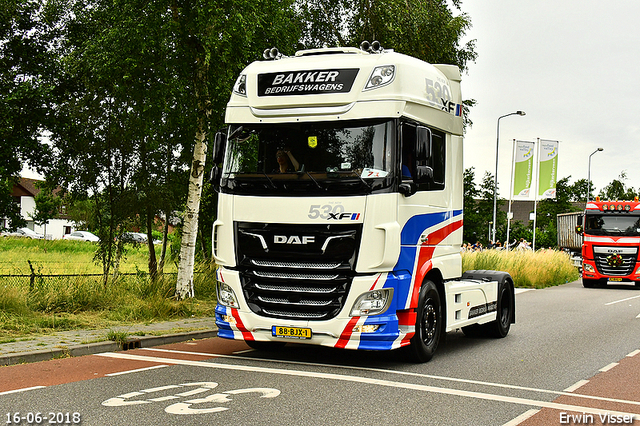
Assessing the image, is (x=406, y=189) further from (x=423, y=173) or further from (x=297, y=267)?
(x=297, y=267)

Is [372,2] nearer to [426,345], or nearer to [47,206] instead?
[426,345]

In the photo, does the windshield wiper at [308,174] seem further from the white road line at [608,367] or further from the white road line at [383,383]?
the white road line at [608,367]

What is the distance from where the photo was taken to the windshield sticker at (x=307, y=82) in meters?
8.68

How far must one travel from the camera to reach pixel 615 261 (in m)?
27.2

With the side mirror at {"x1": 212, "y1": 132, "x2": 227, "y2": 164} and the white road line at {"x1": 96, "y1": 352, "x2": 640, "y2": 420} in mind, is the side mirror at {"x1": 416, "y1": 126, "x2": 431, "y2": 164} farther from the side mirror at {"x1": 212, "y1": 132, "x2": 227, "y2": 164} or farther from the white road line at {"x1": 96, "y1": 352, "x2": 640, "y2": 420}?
the white road line at {"x1": 96, "y1": 352, "x2": 640, "y2": 420}

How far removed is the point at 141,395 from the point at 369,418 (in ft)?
7.49

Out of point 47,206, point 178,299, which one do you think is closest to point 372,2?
point 178,299

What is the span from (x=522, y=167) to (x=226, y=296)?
3267 cm

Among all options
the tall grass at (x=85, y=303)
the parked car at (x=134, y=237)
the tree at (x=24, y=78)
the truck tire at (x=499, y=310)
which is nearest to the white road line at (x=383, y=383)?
the tall grass at (x=85, y=303)

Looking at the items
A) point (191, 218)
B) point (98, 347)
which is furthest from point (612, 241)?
point (98, 347)

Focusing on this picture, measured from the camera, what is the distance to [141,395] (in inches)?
268

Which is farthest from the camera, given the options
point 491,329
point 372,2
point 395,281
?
point 372,2

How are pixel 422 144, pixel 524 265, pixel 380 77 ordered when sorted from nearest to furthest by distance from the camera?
pixel 422 144 < pixel 380 77 < pixel 524 265

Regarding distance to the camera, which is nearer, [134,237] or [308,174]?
[308,174]
